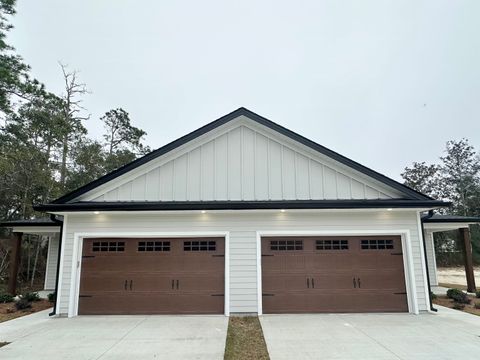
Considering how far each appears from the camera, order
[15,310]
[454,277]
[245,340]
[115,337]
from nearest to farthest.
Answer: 1. [245,340]
2. [115,337]
3. [15,310]
4. [454,277]

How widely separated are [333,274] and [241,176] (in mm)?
3664

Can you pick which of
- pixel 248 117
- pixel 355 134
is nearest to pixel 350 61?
pixel 355 134

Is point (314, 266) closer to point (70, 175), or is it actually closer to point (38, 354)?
point (38, 354)

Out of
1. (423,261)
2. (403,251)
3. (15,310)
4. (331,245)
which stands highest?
(331,245)


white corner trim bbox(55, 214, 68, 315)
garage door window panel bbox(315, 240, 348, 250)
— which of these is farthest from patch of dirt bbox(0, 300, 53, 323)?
garage door window panel bbox(315, 240, 348, 250)

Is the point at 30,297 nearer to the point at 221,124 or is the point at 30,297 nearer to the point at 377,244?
the point at 221,124

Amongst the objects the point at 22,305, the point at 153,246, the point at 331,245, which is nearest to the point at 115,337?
the point at 153,246

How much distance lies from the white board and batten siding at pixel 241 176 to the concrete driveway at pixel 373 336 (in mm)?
3147

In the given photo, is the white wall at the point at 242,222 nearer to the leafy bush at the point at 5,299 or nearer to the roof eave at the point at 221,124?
the roof eave at the point at 221,124

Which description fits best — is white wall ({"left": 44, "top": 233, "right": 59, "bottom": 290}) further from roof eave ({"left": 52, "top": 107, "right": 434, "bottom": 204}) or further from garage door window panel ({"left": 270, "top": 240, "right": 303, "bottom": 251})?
garage door window panel ({"left": 270, "top": 240, "right": 303, "bottom": 251})

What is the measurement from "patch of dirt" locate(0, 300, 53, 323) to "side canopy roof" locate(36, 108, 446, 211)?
316 centimetres

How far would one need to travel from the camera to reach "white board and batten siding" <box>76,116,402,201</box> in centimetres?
838

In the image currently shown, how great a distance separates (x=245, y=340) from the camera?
554 cm

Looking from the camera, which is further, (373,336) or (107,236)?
(107,236)
